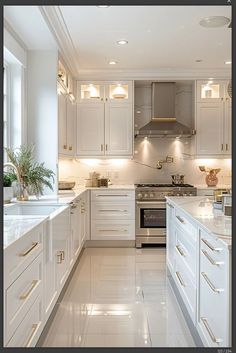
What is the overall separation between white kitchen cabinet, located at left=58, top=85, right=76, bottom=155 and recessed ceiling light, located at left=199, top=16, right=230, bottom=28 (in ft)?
5.83

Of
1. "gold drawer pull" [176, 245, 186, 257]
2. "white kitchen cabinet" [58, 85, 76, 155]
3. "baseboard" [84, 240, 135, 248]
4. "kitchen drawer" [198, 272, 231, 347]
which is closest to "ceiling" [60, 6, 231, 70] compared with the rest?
"white kitchen cabinet" [58, 85, 76, 155]

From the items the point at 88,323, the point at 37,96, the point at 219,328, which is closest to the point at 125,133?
the point at 37,96

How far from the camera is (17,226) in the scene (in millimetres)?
1944

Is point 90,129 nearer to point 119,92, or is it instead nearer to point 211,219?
point 119,92

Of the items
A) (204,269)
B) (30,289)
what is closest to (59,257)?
(30,289)

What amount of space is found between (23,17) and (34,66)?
3.24 ft

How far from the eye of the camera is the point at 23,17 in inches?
120

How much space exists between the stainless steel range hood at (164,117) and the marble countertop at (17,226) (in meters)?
3.24

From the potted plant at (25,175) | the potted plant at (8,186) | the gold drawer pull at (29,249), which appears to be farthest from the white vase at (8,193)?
the gold drawer pull at (29,249)

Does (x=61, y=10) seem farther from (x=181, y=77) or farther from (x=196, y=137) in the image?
(x=196, y=137)

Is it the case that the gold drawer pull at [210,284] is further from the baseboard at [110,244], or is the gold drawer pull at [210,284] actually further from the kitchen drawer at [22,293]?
the baseboard at [110,244]

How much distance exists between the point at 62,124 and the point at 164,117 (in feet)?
5.78

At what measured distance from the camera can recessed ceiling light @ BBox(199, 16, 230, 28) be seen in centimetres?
326

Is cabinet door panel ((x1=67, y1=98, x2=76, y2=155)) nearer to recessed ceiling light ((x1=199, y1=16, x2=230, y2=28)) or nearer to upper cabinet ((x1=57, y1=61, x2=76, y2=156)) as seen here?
upper cabinet ((x1=57, y1=61, x2=76, y2=156))
